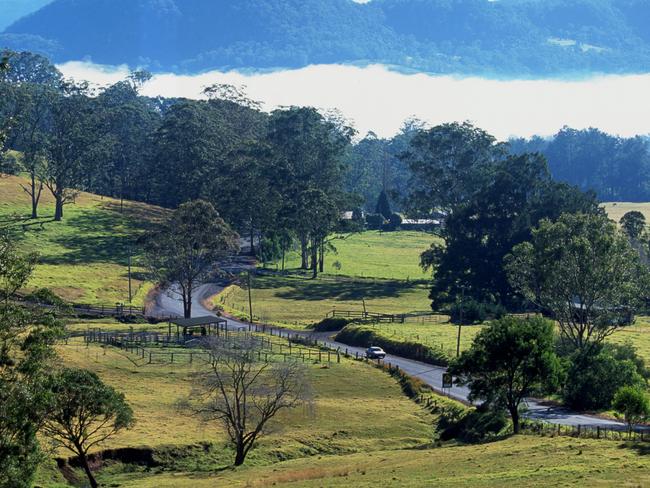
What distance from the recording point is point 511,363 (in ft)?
202

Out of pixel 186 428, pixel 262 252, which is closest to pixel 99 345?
pixel 186 428

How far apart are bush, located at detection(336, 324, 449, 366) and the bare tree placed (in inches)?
1002

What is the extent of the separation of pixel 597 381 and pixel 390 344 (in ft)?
97.8

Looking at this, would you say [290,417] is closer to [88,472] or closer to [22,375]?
[88,472]

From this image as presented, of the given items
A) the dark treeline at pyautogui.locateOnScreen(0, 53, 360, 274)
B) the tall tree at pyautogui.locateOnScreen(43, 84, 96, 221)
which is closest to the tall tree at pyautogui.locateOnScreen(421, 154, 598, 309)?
the dark treeline at pyautogui.locateOnScreen(0, 53, 360, 274)

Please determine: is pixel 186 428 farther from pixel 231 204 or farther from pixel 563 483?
pixel 231 204

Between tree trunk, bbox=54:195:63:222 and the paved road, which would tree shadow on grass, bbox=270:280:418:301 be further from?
tree trunk, bbox=54:195:63:222

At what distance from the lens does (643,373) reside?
79.9 m

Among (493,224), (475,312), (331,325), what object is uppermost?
(493,224)

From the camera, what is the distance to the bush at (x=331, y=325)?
111062mm

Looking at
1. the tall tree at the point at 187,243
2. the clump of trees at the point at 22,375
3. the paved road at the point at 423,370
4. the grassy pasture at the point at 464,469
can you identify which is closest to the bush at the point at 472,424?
the paved road at the point at 423,370

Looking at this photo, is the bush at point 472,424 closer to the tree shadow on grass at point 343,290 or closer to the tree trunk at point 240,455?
the tree trunk at point 240,455

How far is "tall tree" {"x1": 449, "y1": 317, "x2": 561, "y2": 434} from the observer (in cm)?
6131

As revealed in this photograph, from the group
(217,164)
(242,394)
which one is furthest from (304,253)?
(242,394)
